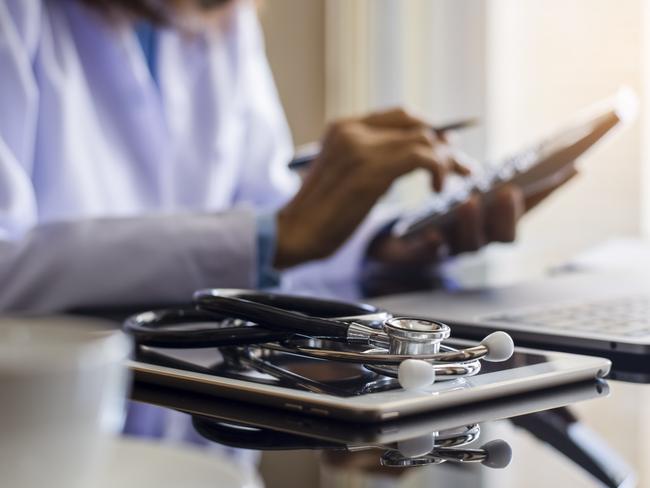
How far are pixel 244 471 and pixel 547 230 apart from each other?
1.56 metres

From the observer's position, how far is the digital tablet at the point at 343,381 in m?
0.29

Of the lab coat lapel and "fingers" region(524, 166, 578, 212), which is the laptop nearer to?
"fingers" region(524, 166, 578, 212)

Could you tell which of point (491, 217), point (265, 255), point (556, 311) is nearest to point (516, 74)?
point (491, 217)

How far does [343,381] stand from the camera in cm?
31

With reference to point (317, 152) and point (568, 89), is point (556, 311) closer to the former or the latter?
point (317, 152)

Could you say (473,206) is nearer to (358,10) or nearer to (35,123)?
(35,123)

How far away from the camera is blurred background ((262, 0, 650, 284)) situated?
160 cm

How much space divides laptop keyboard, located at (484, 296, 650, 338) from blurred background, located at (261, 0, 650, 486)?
79 cm

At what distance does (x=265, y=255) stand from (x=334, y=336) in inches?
15.2

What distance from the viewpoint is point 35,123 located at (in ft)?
2.82

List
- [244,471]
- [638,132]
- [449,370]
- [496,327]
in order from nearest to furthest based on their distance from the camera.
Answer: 1. [244,471]
2. [449,370]
3. [496,327]
4. [638,132]

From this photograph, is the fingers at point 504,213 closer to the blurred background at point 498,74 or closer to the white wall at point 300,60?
the blurred background at point 498,74

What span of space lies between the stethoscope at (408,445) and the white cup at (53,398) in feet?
0.34

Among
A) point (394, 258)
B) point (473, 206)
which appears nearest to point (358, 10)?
point (394, 258)
